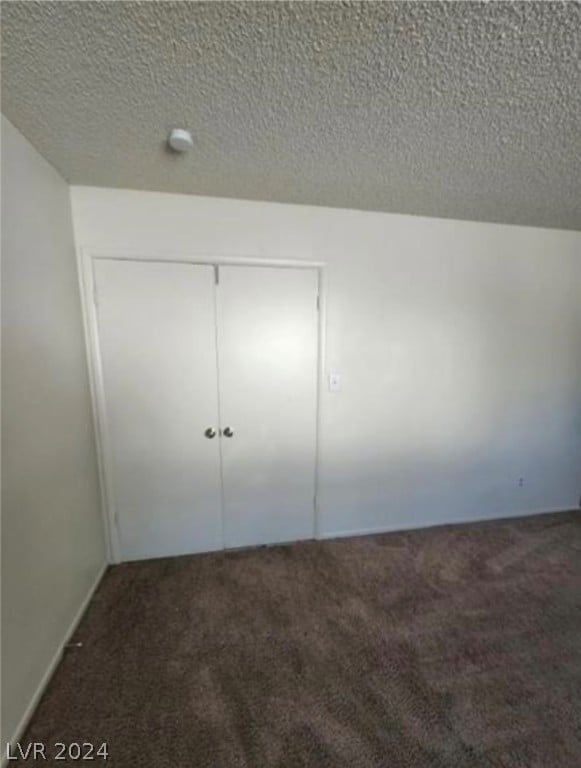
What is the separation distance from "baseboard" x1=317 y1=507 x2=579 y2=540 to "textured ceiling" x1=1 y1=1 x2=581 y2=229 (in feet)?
7.51

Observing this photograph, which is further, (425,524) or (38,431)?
(425,524)

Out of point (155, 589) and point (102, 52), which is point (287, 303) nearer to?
point (102, 52)

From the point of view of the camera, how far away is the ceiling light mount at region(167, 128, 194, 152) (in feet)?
4.37

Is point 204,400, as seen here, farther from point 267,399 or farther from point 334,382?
point 334,382

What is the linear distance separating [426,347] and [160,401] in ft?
6.06

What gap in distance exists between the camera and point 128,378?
1948 mm

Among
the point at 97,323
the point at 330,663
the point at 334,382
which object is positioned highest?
the point at 97,323

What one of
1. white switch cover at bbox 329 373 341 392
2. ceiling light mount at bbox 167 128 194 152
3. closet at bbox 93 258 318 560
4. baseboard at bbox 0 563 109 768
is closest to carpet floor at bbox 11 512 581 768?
baseboard at bbox 0 563 109 768

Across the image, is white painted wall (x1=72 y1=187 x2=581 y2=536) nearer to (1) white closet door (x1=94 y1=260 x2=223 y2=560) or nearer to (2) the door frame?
(2) the door frame

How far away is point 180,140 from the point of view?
4.45ft

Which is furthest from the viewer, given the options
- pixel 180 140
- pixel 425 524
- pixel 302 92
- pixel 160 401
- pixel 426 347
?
pixel 425 524

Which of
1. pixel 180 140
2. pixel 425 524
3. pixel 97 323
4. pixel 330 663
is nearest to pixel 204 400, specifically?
Answer: pixel 97 323

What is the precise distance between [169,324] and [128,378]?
0.41 meters

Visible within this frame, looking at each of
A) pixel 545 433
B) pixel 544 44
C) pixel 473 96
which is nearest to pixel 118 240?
pixel 473 96
